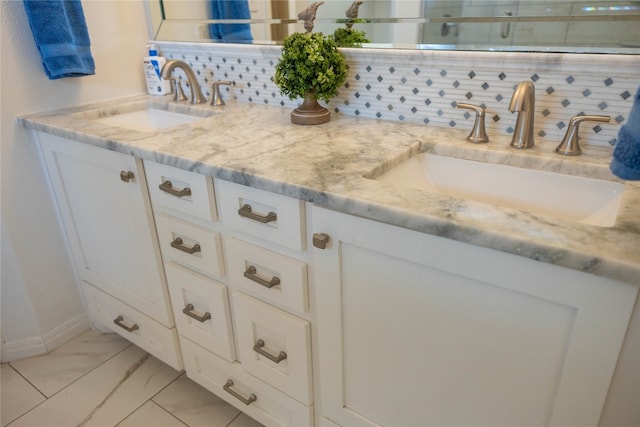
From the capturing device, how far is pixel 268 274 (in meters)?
1.04

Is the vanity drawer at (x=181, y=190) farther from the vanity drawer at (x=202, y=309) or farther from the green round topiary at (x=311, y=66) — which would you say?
the green round topiary at (x=311, y=66)

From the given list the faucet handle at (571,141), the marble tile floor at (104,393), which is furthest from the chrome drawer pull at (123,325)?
the faucet handle at (571,141)

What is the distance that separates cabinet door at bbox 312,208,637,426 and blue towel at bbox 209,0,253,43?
1.00m

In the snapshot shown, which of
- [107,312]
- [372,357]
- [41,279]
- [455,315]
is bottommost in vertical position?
[107,312]

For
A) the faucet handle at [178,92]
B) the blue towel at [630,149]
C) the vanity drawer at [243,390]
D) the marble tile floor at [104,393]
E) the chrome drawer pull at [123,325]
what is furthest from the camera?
the faucet handle at [178,92]

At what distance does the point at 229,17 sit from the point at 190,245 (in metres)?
0.93

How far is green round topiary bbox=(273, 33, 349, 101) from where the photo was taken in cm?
120

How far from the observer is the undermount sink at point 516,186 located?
913 mm

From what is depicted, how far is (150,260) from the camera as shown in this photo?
1332mm

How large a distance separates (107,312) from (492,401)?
138cm

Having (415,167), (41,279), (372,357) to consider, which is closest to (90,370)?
(41,279)

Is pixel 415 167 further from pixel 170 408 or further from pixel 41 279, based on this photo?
pixel 41 279

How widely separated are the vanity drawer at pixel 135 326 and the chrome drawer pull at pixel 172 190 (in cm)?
50

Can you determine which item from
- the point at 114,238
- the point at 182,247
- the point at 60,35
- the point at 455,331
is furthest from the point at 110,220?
the point at 455,331
